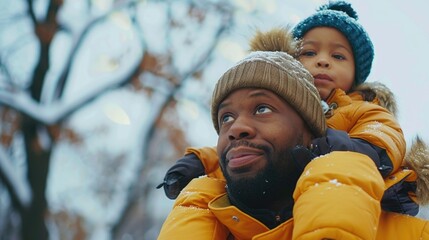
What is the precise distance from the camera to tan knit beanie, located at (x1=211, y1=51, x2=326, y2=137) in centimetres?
187

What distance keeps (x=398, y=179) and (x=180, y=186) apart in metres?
0.86

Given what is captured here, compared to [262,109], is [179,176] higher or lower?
lower

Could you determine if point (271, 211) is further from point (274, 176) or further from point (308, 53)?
point (308, 53)

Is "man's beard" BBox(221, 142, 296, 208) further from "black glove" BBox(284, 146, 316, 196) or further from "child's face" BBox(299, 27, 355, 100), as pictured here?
"child's face" BBox(299, 27, 355, 100)

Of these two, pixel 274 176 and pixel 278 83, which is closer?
pixel 274 176

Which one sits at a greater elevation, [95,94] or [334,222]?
[334,222]

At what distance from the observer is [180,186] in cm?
226

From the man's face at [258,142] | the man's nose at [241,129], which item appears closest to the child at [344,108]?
the man's face at [258,142]

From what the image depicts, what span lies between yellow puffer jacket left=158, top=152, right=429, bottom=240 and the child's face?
633 millimetres

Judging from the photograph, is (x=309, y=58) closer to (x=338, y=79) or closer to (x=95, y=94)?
(x=338, y=79)

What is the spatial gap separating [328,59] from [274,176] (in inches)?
32.4

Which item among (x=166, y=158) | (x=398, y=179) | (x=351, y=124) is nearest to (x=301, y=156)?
(x=398, y=179)

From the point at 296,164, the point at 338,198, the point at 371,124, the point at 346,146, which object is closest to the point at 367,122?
the point at 371,124

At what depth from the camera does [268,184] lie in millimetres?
1728
